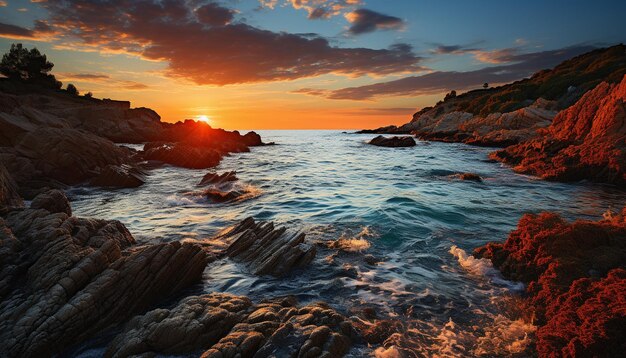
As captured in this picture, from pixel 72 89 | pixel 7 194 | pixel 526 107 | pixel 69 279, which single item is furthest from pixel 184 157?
pixel 72 89

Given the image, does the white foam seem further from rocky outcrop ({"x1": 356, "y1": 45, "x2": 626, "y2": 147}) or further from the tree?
the tree

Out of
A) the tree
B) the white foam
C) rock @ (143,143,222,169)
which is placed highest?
the tree

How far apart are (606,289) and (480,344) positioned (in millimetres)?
2606

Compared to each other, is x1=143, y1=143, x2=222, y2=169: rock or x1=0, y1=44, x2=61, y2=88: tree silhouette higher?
x1=0, y1=44, x2=61, y2=88: tree silhouette

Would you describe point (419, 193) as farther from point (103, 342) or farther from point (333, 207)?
point (103, 342)

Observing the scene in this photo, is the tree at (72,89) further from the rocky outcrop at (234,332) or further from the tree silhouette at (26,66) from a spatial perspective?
the rocky outcrop at (234,332)

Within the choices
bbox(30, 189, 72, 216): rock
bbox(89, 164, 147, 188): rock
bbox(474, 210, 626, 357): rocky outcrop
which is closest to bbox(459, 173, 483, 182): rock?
bbox(474, 210, 626, 357): rocky outcrop

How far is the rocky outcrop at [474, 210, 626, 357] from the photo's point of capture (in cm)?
525

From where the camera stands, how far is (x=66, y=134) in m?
23.3

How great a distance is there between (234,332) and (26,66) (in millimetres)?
111714

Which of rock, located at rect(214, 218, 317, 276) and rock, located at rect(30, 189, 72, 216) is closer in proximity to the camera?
rock, located at rect(214, 218, 317, 276)

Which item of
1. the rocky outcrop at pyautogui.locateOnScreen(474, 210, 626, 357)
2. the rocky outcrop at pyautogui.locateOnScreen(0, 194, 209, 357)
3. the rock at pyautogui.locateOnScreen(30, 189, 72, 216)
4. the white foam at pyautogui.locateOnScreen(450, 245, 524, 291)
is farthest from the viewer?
the rock at pyautogui.locateOnScreen(30, 189, 72, 216)

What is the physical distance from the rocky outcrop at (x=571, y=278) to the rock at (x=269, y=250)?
18.6 feet

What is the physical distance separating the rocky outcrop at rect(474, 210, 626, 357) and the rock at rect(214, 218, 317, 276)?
18.6 feet
